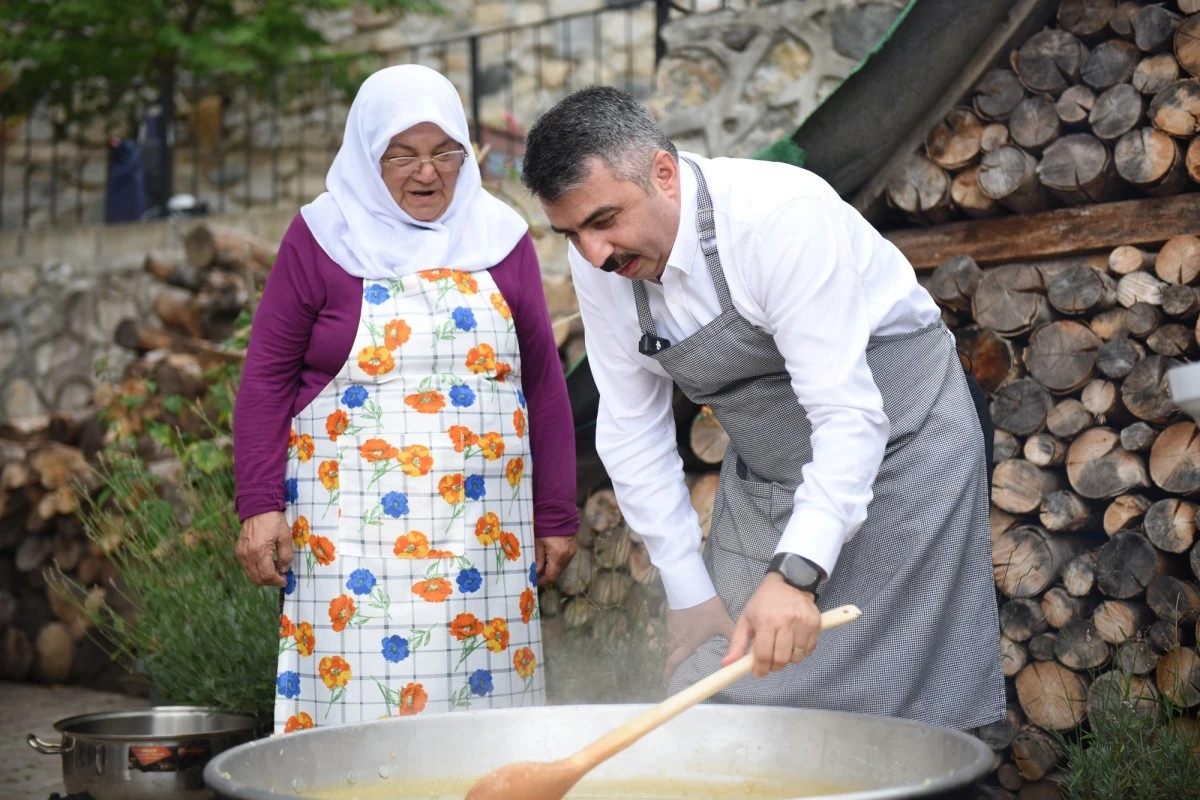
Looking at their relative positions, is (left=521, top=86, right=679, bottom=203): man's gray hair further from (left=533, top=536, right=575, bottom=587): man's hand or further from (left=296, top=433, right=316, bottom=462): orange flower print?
(left=533, top=536, right=575, bottom=587): man's hand

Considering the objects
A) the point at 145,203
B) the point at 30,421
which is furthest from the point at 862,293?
the point at 145,203

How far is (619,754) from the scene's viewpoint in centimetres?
202

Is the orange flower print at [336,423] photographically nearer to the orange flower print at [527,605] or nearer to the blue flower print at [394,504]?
the blue flower print at [394,504]

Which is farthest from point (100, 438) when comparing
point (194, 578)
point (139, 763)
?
point (139, 763)

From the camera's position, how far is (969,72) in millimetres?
3654

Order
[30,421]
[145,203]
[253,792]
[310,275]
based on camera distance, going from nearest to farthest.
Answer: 1. [253,792]
2. [310,275]
3. [30,421]
4. [145,203]

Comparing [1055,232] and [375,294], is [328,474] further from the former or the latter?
[1055,232]

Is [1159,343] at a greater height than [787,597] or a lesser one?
greater

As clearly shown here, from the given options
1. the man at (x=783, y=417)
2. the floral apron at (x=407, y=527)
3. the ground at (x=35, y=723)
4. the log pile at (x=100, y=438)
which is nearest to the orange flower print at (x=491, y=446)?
the floral apron at (x=407, y=527)

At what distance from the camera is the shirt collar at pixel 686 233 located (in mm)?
2211

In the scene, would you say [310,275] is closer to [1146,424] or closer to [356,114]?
[356,114]

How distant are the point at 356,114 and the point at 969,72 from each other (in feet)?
5.39

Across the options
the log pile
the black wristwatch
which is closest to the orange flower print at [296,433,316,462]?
the black wristwatch

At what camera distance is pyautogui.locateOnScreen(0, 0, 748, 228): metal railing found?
10711 millimetres
